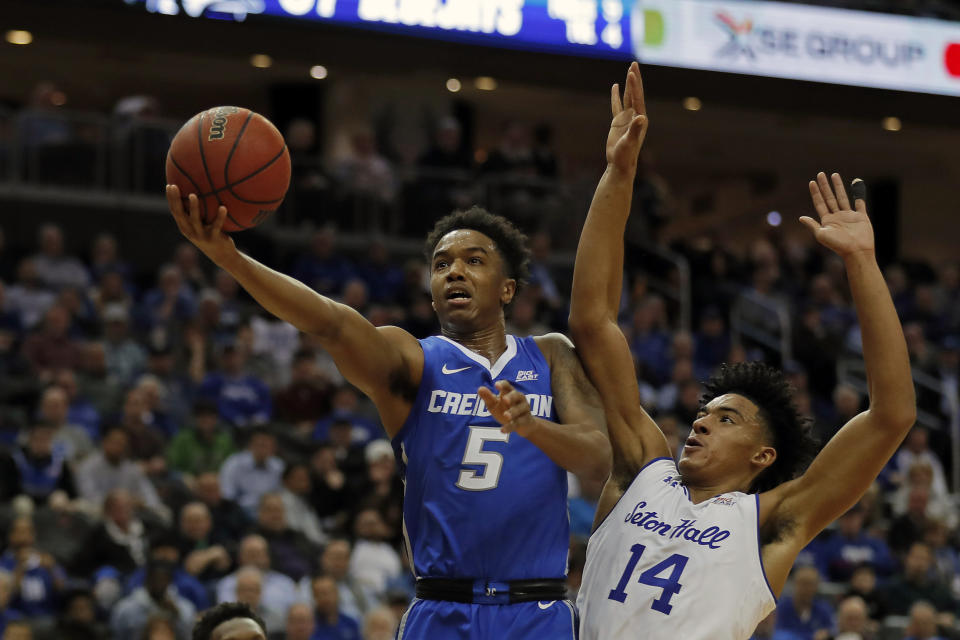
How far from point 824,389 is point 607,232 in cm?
1142

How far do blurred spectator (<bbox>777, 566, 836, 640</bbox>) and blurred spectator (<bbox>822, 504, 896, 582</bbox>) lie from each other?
3.86 ft

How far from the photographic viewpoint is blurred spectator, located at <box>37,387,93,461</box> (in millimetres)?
10281

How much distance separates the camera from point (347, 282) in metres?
13.9

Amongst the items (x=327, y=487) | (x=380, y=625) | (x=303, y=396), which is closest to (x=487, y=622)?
(x=380, y=625)

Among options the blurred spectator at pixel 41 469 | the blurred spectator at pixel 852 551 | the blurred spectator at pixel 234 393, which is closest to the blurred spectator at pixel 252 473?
the blurred spectator at pixel 234 393

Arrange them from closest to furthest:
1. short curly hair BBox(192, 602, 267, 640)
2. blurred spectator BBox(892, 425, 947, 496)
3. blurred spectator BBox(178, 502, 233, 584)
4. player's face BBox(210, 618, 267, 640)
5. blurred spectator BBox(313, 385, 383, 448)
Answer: player's face BBox(210, 618, 267, 640) < short curly hair BBox(192, 602, 267, 640) < blurred spectator BBox(178, 502, 233, 584) < blurred spectator BBox(313, 385, 383, 448) < blurred spectator BBox(892, 425, 947, 496)

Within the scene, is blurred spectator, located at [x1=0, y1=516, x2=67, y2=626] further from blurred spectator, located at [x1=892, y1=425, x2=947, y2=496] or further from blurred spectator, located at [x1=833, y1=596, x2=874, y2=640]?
blurred spectator, located at [x1=892, y1=425, x2=947, y2=496]

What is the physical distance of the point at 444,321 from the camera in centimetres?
480

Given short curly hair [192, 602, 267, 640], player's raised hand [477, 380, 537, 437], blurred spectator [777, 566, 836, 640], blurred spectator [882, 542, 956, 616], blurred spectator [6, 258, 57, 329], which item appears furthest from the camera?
blurred spectator [6, 258, 57, 329]

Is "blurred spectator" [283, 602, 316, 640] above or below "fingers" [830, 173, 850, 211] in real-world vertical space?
below

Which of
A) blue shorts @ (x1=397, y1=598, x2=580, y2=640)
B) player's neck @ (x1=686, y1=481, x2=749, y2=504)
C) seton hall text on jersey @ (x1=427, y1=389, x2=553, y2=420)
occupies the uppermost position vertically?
seton hall text on jersey @ (x1=427, y1=389, x2=553, y2=420)

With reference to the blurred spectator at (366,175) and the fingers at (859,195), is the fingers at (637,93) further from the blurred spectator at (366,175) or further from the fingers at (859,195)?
the blurred spectator at (366,175)

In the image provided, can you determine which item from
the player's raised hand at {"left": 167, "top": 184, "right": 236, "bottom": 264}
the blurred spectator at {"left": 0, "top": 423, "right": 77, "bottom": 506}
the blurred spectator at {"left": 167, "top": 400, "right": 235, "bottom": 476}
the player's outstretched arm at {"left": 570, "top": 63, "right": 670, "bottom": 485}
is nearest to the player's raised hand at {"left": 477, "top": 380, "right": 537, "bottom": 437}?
the player's outstretched arm at {"left": 570, "top": 63, "right": 670, "bottom": 485}

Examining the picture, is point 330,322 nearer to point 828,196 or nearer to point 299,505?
point 828,196
